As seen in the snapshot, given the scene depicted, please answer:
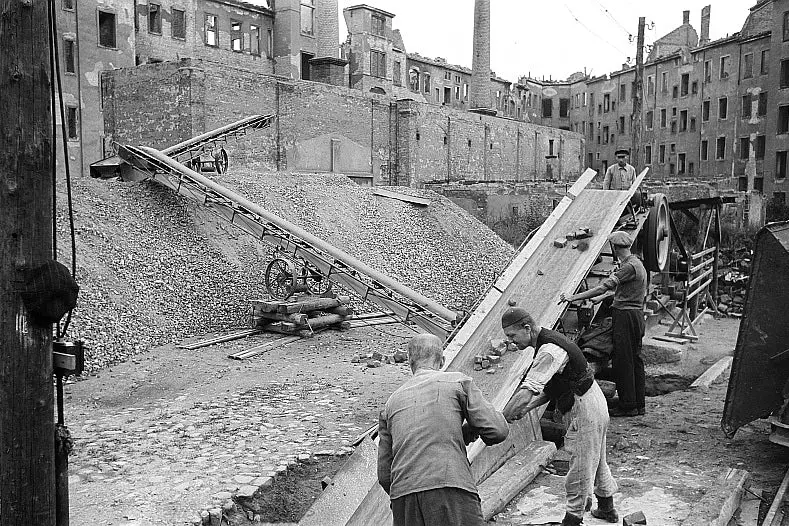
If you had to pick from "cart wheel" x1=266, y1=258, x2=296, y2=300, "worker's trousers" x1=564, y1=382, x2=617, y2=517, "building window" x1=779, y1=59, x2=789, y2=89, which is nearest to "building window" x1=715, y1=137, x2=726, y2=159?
"building window" x1=779, y1=59, x2=789, y2=89

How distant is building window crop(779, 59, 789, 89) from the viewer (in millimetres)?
34906

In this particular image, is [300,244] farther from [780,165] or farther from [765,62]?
[765,62]

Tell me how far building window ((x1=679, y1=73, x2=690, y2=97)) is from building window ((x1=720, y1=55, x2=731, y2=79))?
314cm

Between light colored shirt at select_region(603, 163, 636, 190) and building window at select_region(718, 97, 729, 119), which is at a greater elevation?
building window at select_region(718, 97, 729, 119)

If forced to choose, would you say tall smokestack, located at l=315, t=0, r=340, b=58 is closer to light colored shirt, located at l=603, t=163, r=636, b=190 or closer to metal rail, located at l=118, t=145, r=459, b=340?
metal rail, located at l=118, t=145, r=459, b=340

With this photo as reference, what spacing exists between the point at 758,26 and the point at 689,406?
37.0 meters

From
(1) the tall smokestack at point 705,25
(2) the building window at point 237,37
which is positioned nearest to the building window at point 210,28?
(2) the building window at point 237,37

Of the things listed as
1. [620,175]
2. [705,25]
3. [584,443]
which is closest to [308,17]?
[705,25]

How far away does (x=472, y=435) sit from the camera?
155 inches

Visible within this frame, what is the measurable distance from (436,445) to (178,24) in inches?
1350

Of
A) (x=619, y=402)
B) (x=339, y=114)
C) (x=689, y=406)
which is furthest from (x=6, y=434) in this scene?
(x=339, y=114)

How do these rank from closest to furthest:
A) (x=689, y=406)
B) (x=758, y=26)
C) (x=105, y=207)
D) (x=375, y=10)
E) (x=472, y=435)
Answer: (x=472, y=435), (x=689, y=406), (x=105, y=207), (x=758, y=26), (x=375, y=10)

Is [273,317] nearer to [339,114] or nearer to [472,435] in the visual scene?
[472,435]

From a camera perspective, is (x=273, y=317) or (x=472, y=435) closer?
(x=472, y=435)
